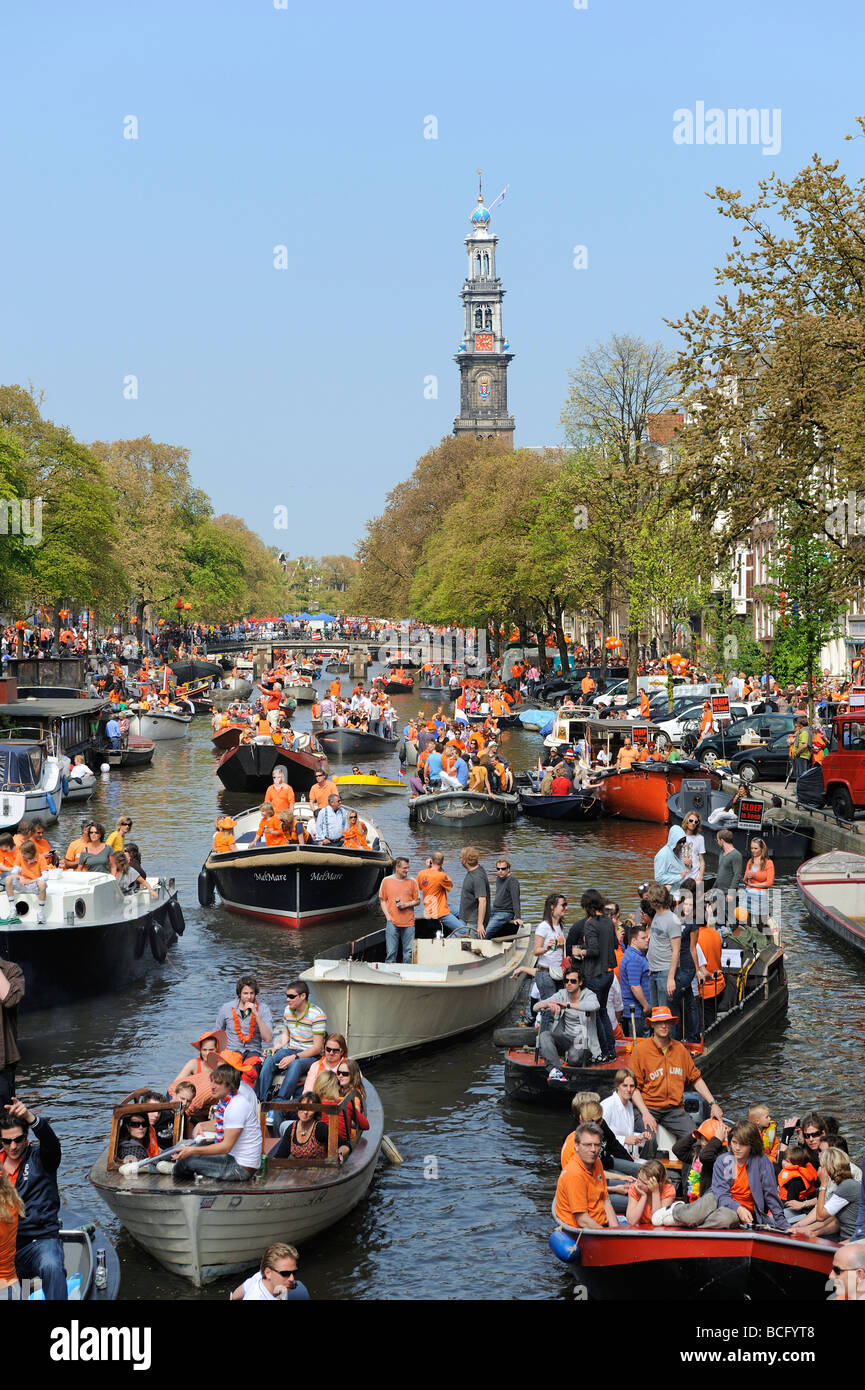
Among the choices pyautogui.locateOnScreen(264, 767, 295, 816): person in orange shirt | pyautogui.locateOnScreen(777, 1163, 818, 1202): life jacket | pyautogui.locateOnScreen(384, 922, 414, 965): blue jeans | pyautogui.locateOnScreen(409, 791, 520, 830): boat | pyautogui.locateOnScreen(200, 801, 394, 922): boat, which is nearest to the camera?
pyautogui.locateOnScreen(777, 1163, 818, 1202): life jacket

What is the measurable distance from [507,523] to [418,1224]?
212 ft

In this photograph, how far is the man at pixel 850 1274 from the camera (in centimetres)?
934

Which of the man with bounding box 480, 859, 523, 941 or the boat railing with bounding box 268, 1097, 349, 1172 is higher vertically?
the man with bounding box 480, 859, 523, 941

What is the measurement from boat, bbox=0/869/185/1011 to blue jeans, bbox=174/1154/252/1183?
25.2ft

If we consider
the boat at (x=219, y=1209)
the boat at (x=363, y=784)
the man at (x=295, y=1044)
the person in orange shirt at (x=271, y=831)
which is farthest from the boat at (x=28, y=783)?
the boat at (x=219, y=1209)

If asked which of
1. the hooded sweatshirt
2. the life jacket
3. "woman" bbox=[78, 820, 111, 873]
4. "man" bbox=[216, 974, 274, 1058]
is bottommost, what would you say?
the life jacket

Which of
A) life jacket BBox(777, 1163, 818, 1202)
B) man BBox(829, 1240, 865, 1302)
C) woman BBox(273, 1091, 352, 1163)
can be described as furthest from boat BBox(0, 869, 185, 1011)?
man BBox(829, 1240, 865, 1302)

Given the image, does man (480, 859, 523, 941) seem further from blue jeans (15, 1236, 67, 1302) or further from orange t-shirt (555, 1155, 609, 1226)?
blue jeans (15, 1236, 67, 1302)

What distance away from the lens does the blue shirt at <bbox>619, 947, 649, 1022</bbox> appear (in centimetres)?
1642

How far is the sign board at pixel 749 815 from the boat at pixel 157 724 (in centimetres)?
3358

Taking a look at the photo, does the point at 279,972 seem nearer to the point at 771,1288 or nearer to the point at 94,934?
the point at 94,934

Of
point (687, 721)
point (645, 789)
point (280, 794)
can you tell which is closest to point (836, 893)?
point (280, 794)

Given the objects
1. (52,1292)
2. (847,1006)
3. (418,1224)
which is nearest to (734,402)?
(847,1006)

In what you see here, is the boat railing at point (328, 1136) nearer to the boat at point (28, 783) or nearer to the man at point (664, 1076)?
the man at point (664, 1076)
